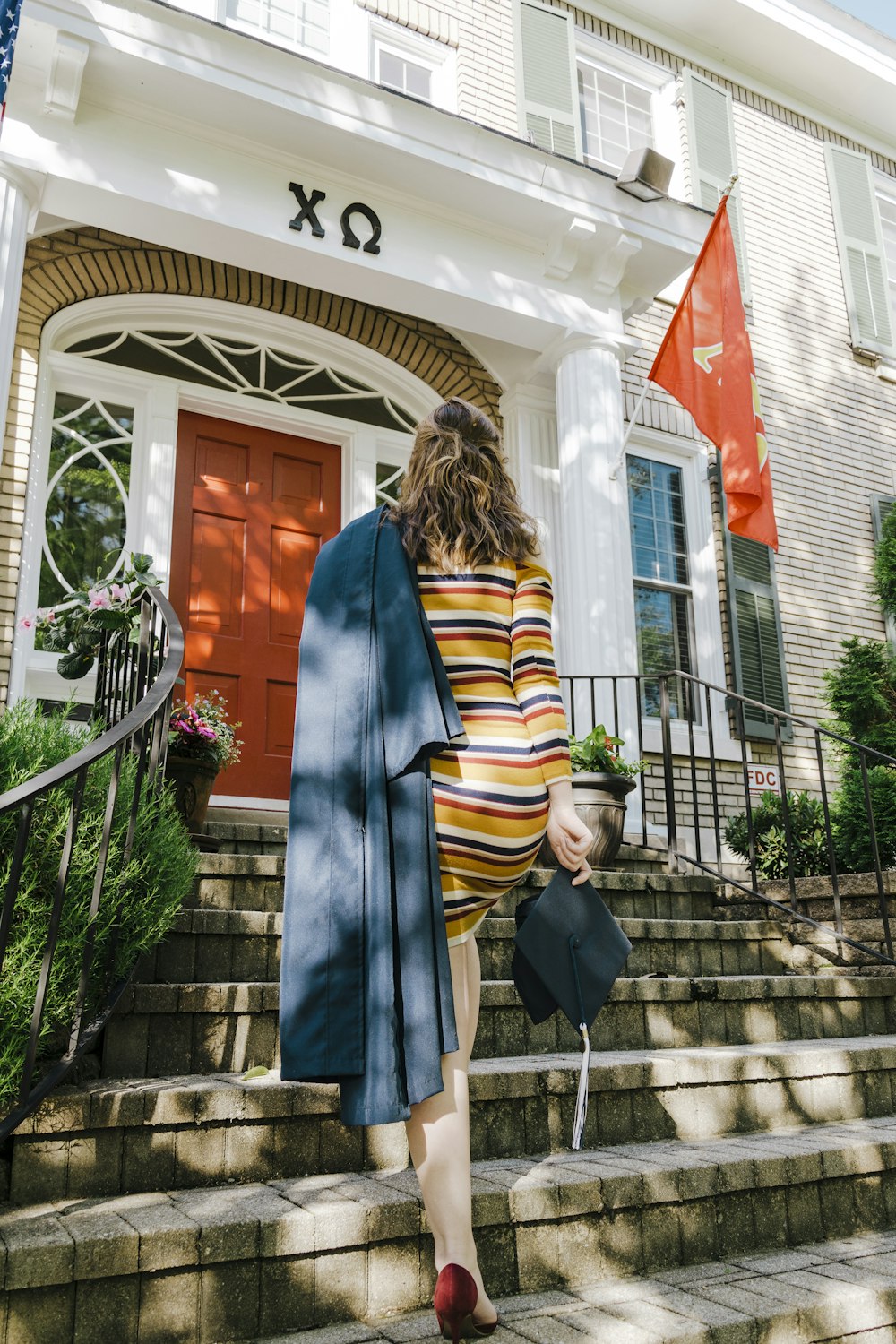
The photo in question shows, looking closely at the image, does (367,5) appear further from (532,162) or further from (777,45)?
(777,45)

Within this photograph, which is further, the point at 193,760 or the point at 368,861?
the point at 193,760

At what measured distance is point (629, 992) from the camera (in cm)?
344

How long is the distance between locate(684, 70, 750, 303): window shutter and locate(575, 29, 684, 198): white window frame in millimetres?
120

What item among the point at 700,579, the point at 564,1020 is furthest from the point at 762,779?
the point at 564,1020

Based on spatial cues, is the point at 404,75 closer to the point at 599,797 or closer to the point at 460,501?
the point at 599,797

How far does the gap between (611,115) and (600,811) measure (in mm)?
6304

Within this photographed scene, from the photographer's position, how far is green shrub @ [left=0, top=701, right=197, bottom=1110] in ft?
7.74

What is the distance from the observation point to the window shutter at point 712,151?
8.71 meters

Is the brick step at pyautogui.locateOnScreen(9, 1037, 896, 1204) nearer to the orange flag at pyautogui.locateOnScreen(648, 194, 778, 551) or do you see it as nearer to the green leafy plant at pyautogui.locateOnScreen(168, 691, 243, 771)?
the green leafy plant at pyautogui.locateOnScreen(168, 691, 243, 771)

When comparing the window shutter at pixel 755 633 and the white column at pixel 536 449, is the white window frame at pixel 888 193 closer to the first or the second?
the window shutter at pixel 755 633

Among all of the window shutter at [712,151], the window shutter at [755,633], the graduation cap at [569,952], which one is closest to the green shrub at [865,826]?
the window shutter at [755,633]

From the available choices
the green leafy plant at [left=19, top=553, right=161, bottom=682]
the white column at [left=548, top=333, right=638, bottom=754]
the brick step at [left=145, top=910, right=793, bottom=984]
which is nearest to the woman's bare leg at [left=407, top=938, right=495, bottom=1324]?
the brick step at [left=145, top=910, right=793, bottom=984]

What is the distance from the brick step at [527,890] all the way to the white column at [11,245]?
242cm

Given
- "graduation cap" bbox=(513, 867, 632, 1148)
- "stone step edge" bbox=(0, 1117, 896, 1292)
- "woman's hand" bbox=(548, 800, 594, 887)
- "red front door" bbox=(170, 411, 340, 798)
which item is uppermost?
"red front door" bbox=(170, 411, 340, 798)
